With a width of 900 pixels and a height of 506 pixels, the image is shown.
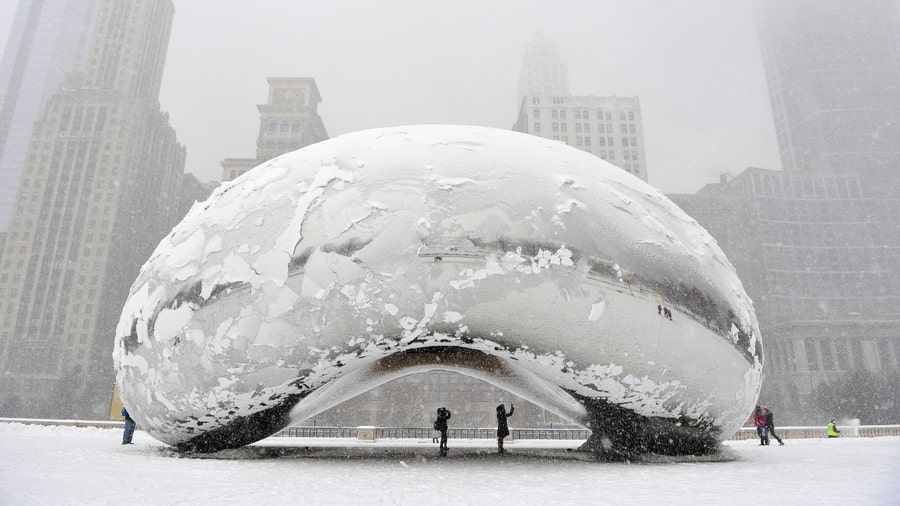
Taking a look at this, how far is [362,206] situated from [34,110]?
123730mm

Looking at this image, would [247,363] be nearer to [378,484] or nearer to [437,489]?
[378,484]

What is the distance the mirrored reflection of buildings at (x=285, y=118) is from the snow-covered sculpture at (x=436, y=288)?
96.7m

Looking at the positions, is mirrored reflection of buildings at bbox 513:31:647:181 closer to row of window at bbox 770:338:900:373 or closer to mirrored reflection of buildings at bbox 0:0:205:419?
row of window at bbox 770:338:900:373

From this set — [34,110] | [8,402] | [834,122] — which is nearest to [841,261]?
[834,122]

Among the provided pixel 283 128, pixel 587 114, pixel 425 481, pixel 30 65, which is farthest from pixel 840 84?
pixel 30 65

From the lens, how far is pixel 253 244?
248 inches

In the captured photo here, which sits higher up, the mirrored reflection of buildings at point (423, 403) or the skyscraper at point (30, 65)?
the skyscraper at point (30, 65)

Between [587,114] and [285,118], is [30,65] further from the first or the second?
[587,114]

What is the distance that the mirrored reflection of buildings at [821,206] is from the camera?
8612cm

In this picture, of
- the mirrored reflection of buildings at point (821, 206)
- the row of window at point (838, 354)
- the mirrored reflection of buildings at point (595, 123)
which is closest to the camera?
the row of window at point (838, 354)

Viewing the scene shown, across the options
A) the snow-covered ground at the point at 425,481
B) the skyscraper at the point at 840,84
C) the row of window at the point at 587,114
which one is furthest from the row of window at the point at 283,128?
the skyscraper at the point at 840,84

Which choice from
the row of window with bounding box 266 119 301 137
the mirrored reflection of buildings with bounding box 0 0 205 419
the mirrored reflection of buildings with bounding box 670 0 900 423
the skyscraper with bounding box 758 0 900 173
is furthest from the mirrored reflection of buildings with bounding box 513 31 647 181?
the mirrored reflection of buildings with bounding box 0 0 205 419

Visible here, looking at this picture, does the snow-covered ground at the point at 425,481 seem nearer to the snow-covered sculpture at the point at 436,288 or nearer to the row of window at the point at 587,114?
the snow-covered sculpture at the point at 436,288

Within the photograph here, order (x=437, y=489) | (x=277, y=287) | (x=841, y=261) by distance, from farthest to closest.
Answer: (x=841, y=261) < (x=277, y=287) < (x=437, y=489)
